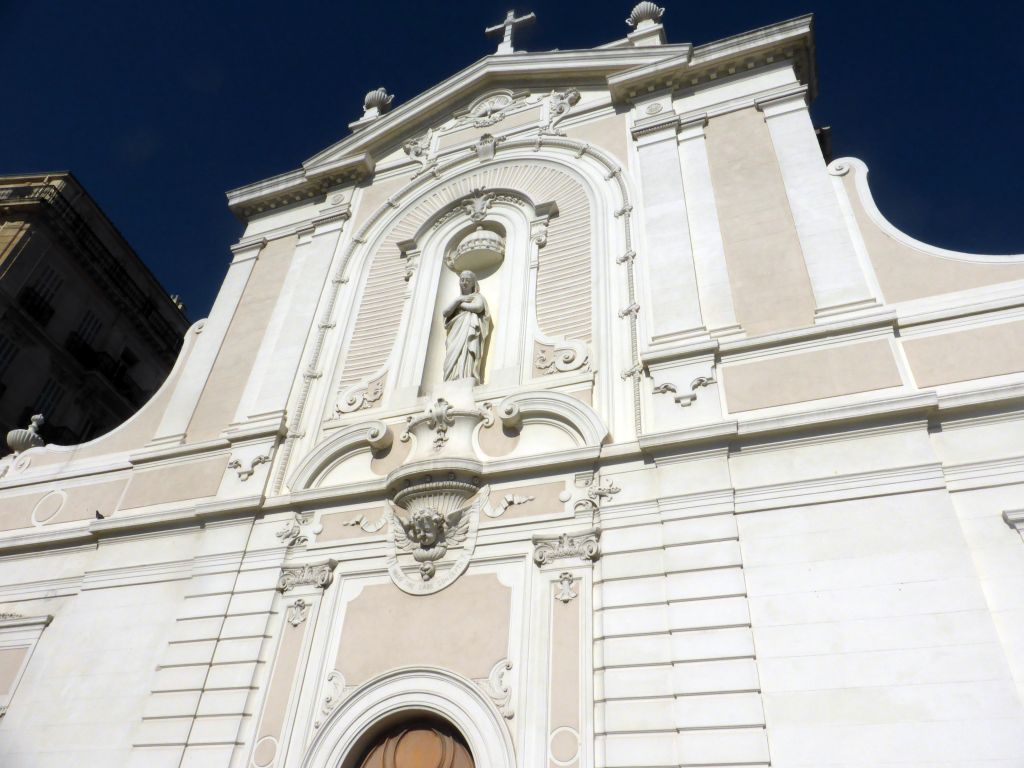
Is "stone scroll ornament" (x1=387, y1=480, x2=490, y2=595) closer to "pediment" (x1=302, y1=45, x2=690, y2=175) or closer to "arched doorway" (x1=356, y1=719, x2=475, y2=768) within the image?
"arched doorway" (x1=356, y1=719, x2=475, y2=768)

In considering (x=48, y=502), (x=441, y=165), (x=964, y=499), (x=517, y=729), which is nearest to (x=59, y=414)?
(x=48, y=502)

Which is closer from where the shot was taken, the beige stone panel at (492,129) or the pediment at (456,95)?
the beige stone panel at (492,129)

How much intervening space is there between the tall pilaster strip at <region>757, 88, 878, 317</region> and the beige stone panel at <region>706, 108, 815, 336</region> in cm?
10

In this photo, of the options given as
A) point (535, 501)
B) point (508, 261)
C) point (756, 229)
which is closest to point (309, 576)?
point (535, 501)

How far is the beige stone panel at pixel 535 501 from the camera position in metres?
7.91

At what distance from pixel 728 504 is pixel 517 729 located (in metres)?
2.71

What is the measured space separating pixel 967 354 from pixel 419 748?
6316mm

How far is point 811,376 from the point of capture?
7605 mm

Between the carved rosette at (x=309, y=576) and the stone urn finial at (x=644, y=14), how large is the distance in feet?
33.7

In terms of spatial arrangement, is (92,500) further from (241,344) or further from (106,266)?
(106,266)

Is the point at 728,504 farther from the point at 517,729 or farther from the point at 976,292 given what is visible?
the point at 976,292

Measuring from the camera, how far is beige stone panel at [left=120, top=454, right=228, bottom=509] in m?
10.1

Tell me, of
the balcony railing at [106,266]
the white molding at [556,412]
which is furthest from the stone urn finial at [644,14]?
the balcony railing at [106,266]

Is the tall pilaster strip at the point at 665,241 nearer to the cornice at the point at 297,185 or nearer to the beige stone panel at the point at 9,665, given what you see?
the cornice at the point at 297,185
